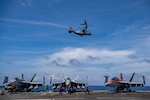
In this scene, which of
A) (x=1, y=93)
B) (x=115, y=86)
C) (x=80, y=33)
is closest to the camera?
(x=1, y=93)

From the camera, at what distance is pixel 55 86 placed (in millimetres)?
76625

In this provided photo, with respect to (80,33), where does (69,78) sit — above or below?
below

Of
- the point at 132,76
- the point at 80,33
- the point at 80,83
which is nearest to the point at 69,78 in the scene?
the point at 80,83

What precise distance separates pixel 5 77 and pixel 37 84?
11211 millimetres

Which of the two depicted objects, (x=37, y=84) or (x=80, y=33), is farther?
(x=37, y=84)

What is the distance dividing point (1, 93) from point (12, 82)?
2351 cm

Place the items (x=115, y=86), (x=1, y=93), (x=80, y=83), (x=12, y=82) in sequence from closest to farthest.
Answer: (x=1, y=93) < (x=115, y=86) < (x=12, y=82) < (x=80, y=83)

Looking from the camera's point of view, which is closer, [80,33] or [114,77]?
[80,33]

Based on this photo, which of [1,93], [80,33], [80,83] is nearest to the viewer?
[1,93]

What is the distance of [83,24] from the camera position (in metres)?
58.8

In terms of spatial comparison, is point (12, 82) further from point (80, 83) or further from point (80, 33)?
point (80, 33)

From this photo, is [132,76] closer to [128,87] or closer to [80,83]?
[128,87]

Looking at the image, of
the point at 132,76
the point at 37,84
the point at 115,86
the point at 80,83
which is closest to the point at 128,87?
the point at 115,86

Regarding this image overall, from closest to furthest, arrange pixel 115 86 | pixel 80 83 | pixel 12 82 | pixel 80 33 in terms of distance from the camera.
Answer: pixel 80 33 < pixel 115 86 < pixel 12 82 < pixel 80 83
